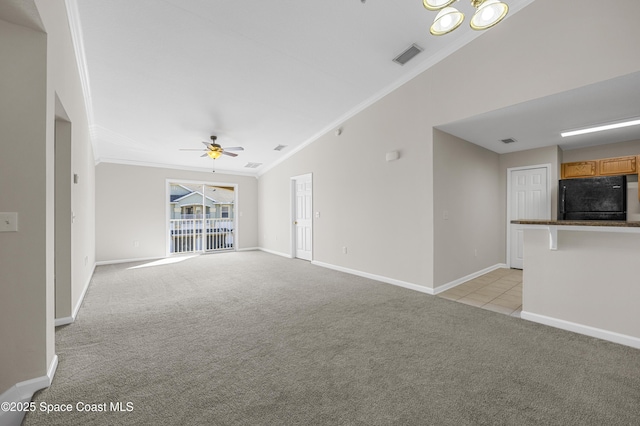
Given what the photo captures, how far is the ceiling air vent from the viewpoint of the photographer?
3.28m

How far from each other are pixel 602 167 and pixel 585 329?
10.5 feet

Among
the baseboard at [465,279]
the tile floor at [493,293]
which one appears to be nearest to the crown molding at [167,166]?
the baseboard at [465,279]

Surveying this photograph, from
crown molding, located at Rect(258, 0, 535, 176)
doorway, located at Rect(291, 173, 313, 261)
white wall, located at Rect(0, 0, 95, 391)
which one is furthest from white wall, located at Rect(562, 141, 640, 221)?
white wall, located at Rect(0, 0, 95, 391)

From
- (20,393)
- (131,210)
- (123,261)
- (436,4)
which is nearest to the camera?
(20,393)

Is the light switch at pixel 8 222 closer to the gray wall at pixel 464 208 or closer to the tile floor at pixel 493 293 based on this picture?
the gray wall at pixel 464 208

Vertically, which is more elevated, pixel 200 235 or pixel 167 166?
pixel 167 166

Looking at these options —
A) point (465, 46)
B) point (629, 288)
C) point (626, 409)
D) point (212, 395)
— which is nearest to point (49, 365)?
point (212, 395)

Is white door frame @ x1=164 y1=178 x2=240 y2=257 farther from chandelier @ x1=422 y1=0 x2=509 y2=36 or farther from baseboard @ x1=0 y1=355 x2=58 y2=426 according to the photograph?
chandelier @ x1=422 y1=0 x2=509 y2=36

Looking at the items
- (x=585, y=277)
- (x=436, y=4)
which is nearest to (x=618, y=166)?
(x=585, y=277)

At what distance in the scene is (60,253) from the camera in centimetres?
262

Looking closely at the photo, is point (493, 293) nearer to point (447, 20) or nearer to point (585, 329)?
point (585, 329)

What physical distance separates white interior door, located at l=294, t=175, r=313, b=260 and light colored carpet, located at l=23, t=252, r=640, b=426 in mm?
2960

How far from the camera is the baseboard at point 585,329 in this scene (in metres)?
2.23

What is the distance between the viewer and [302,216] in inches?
256
